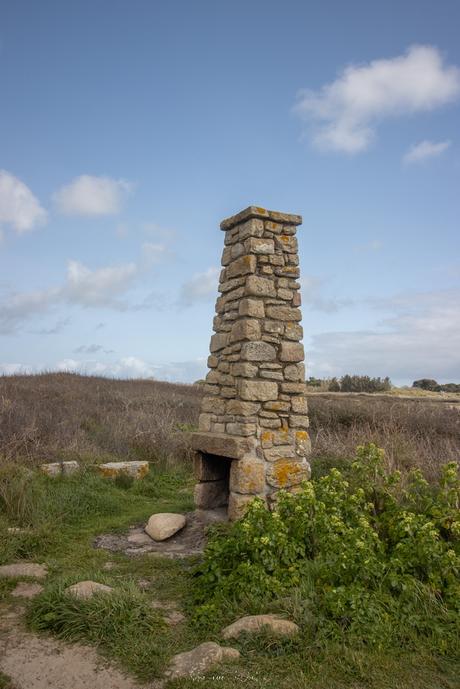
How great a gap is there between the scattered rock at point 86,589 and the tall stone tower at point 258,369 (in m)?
2.31

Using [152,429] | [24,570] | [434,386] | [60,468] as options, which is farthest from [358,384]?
[24,570]

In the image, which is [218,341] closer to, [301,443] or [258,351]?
[258,351]

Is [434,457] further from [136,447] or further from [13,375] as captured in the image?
[13,375]

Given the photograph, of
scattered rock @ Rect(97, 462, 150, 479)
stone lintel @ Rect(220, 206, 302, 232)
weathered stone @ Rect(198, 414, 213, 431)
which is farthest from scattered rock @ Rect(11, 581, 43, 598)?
stone lintel @ Rect(220, 206, 302, 232)

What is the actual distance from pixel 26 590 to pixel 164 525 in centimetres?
231

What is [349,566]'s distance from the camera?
4965 mm

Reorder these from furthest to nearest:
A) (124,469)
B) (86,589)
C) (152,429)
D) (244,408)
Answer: (152,429) → (124,469) → (244,408) → (86,589)

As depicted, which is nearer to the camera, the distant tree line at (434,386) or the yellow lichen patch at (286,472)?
the yellow lichen patch at (286,472)

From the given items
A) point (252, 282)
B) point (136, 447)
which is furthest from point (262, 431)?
point (136, 447)

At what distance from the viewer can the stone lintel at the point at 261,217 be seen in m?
7.55

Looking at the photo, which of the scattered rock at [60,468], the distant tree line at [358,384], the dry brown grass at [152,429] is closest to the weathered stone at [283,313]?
the dry brown grass at [152,429]

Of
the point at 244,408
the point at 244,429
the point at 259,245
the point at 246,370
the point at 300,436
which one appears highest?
the point at 259,245

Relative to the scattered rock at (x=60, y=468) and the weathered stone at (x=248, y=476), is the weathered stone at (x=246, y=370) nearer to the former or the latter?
the weathered stone at (x=248, y=476)

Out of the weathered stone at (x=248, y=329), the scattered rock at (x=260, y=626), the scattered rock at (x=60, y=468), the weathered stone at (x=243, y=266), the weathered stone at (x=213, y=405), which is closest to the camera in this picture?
the scattered rock at (x=260, y=626)
